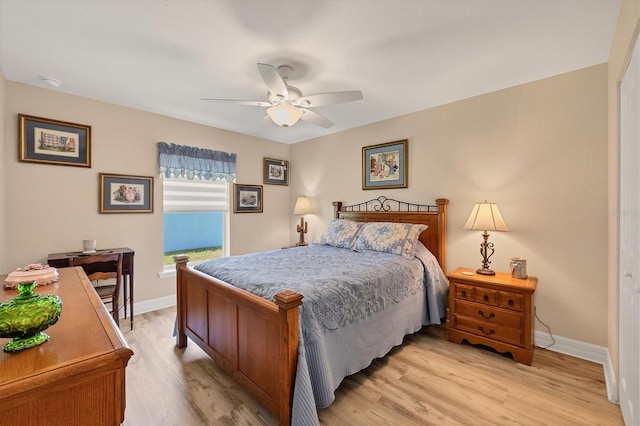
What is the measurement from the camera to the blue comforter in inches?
68.2

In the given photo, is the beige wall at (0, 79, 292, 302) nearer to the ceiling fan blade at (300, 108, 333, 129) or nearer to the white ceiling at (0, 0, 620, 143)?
the white ceiling at (0, 0, 620, 143)

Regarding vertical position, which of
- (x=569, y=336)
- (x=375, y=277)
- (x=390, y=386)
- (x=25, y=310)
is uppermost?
(x=25, y=310)

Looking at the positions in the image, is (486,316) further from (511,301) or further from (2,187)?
(2,187)

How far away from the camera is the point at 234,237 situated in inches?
178

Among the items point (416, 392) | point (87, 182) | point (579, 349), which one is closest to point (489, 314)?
point (579, 349)

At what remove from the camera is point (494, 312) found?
2531 mm

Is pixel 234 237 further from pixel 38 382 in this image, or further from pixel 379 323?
pixel 38 382

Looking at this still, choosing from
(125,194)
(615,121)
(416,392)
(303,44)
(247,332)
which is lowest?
(416,392)

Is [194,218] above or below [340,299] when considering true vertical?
above

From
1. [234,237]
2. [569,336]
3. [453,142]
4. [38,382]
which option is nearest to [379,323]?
[569,336]

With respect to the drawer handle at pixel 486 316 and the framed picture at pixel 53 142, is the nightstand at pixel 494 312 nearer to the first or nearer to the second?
the drawer handle at pixel 486 316

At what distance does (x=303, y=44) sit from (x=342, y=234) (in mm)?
2189

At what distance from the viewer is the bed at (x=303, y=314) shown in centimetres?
162

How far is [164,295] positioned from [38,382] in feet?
11.4
